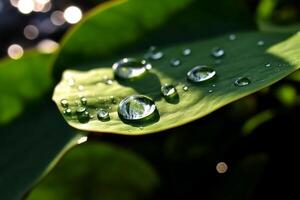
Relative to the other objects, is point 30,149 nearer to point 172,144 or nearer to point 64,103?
point 64,103

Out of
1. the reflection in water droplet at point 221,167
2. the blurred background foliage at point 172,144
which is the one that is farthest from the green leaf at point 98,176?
the reflection in water droplet at point 221,167

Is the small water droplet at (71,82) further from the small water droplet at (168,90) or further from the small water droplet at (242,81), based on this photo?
the small water droplet at (242,81)

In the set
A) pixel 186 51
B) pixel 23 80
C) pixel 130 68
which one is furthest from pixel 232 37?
pixel 23 80

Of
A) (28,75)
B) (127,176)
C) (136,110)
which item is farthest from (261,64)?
(28,75)

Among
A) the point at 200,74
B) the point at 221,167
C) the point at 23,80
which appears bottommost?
the point at 221,167

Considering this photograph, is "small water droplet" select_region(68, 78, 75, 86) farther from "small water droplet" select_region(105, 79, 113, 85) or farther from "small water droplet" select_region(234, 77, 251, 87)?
"small water droplet" select_region(234, 77, 251, 87)

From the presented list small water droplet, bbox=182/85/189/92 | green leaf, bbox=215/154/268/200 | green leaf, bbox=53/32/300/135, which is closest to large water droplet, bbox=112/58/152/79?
green leaf, bbox=53/32/300/135
